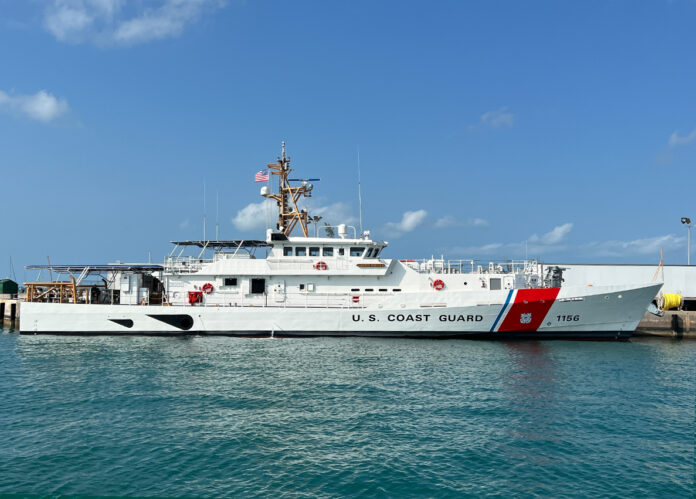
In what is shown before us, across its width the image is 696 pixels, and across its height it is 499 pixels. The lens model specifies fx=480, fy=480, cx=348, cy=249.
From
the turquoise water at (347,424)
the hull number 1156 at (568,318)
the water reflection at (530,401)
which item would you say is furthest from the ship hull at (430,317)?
the turquoise water at (347,424)

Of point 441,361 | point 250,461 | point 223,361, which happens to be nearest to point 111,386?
point 223,361

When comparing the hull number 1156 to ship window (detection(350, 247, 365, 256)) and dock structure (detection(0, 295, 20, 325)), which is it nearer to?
ship window (detection(350, 247, 365, 256))

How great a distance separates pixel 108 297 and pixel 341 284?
1131cm

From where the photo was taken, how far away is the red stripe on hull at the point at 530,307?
60.7 ft

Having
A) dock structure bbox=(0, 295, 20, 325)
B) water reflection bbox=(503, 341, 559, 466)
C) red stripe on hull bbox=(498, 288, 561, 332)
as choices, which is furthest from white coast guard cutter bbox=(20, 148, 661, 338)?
dock structure bbox=(0, 295, 20, 325)

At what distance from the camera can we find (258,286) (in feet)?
67.9

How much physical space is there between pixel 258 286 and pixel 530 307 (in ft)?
36.6

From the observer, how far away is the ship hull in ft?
60.9

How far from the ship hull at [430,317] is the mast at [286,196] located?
4449 mm

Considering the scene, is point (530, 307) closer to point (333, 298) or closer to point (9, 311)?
point (333, 298)

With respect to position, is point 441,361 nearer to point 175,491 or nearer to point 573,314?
point 573,314

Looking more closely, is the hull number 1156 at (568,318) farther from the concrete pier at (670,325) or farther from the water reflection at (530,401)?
the concrete pier at (670,325)

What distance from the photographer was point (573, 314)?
18.8m

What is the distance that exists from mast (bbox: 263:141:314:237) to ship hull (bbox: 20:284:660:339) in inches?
175
